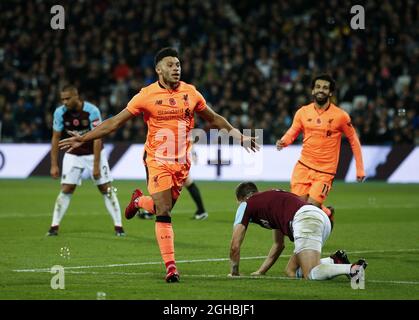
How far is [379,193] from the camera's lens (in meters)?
25.5

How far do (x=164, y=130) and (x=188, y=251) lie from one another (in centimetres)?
343

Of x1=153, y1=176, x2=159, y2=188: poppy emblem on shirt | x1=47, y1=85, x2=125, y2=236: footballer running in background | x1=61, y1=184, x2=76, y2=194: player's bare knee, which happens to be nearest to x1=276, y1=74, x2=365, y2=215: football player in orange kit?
x1=153, y1=176, x2=159, y2=188: poppy emblem on shirt

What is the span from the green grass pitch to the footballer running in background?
483 mm

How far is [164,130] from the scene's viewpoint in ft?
36.6

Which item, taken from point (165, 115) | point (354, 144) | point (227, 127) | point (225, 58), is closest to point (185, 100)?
point (165, 115)

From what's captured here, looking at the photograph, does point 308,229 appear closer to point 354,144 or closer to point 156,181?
point 156,181

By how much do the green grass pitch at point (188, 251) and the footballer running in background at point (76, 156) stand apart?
483 millimetres

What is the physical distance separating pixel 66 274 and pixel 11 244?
364 centimetres

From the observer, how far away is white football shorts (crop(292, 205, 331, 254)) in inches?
421

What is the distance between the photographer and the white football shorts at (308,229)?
10703 millimetres

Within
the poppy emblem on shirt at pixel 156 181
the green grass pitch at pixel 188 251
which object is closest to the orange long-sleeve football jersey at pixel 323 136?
the green grass pitch at pixel 188 251

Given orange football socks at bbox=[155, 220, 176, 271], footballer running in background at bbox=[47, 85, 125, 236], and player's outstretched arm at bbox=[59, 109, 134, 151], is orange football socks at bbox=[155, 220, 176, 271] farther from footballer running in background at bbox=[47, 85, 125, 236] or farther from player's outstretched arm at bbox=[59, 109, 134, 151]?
footballer running in background at bbox=[47, 85, 125, 236]
